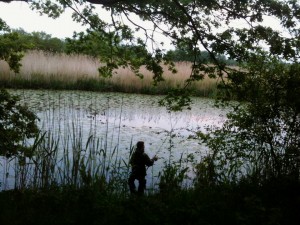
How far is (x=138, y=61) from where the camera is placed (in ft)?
17.5

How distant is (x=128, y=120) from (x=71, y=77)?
5416mm

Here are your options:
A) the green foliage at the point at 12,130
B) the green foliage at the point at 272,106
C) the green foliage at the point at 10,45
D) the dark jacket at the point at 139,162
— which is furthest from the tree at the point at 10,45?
the green foliage at the point at 272,106

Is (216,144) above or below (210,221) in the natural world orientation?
above

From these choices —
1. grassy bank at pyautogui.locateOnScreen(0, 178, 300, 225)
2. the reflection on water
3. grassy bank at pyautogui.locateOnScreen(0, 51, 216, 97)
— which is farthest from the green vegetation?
grassy bank at pyautogui.locateOnScreen(0, 51, 216, 97)

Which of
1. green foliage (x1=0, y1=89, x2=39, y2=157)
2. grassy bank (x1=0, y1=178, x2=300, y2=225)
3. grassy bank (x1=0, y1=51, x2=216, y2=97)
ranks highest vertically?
grassy bank (x1=0, y1=51, x2=216, y2=97)

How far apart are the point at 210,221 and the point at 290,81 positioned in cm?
219

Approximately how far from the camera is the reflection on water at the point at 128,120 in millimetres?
7668

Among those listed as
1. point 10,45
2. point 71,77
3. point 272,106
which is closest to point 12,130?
point 10,45

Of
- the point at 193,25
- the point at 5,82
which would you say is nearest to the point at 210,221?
the point at 193,25

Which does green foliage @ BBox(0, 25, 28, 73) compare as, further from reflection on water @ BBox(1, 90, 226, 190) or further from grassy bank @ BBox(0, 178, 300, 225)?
grassy bank @ BBox(0, 178, 300, 225)

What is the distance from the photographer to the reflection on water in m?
7.67

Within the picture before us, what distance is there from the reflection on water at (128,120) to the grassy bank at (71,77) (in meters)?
0.75

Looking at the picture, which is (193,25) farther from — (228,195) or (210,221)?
(210,221)

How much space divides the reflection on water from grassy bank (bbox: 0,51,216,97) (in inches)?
29.4
